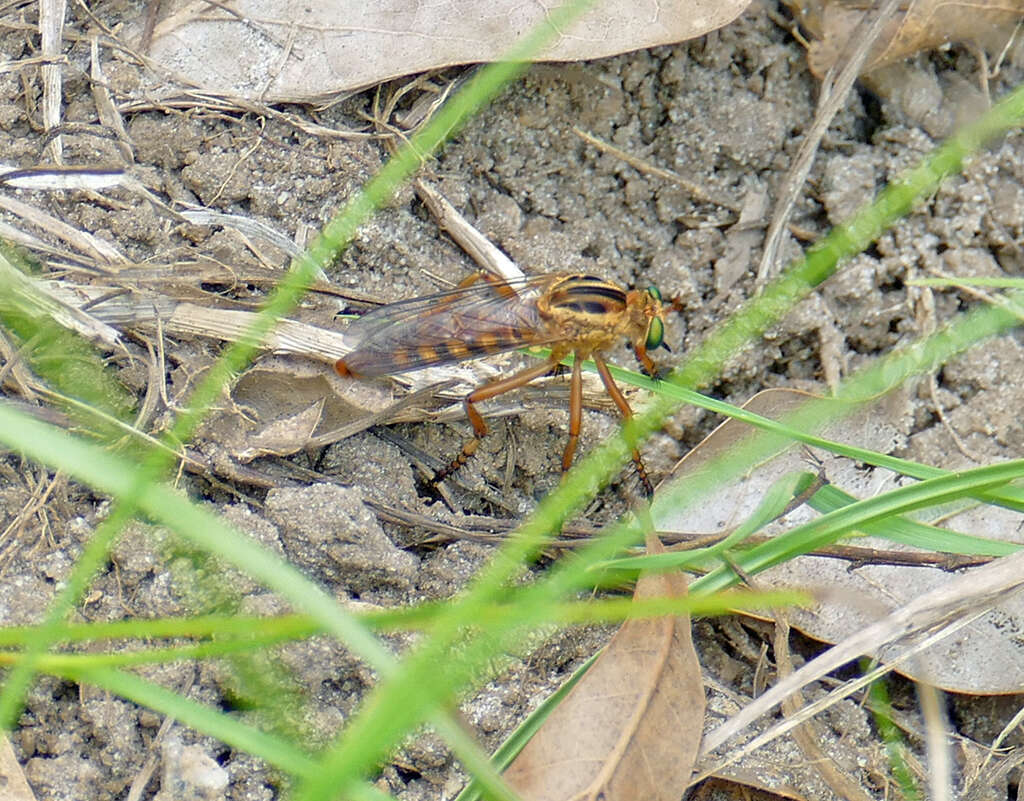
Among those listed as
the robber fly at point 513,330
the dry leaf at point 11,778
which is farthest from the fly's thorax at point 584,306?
the dry leaf at point 11,778

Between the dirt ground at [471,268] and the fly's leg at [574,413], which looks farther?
the fly's leg at [574,413]

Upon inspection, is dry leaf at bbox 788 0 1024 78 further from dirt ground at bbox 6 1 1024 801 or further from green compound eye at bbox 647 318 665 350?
green compound eye at bbox 647 318 665 350

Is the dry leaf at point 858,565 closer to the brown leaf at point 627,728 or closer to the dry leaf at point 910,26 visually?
the brown leaf at point 627,728

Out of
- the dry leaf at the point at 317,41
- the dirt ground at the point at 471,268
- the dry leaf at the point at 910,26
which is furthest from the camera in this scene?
the dry leaf at the point at 910,26

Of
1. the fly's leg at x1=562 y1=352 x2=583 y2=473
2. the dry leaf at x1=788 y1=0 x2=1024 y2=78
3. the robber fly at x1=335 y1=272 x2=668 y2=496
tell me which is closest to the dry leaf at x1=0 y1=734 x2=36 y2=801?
the robber fly at x1=335 y1=272 x2=668 y2=496

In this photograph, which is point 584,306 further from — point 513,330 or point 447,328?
point 447,328

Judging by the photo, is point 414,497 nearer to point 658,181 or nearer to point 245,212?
point 245,212
